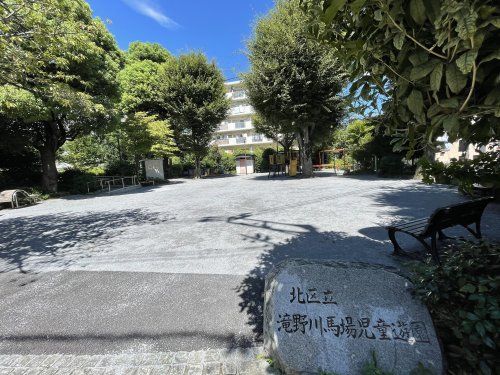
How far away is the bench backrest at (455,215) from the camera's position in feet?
11.1

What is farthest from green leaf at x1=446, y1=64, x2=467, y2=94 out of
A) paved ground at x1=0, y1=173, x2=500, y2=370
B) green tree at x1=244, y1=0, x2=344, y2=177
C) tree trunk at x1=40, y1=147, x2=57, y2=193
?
tree trunk at x1=40, y1=147, x2=57, y2=193

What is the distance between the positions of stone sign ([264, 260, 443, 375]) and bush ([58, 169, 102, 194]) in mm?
15507

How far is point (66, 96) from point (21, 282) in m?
4.89

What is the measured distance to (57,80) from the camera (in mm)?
11594

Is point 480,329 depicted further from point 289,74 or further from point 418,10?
point 289,74

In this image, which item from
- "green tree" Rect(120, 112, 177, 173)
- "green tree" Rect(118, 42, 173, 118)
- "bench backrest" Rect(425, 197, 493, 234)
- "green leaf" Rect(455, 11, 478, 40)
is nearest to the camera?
"green leaf" Rect(455, 11, 478, 40)

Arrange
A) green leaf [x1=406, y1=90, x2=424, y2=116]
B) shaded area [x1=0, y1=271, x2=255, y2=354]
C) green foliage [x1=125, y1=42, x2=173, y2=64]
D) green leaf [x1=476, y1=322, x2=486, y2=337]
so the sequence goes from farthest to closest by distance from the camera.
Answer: green foliage [x1=125, y1=42, x2=173, y2=64], shaded area [x1=0, y1=271, x2=255, y2=354], green leaf [x1=476, y1=322, x2=486, y2=337], green leaf [x1=406, y1=90, x2=424, y2=116]

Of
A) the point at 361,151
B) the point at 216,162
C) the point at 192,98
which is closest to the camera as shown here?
the point at 361,151

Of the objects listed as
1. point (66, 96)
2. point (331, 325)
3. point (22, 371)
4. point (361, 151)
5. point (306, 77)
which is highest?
point (306, 77)

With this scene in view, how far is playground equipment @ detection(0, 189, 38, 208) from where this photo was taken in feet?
34.3

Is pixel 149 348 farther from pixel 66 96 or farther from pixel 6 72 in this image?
pixel 66 96

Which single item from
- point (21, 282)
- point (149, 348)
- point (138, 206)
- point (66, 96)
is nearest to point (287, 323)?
point (149, 348)

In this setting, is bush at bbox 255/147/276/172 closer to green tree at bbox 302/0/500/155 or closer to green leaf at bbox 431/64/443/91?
green tree at bbox 302/0/500/155

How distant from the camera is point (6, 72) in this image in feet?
16.5
